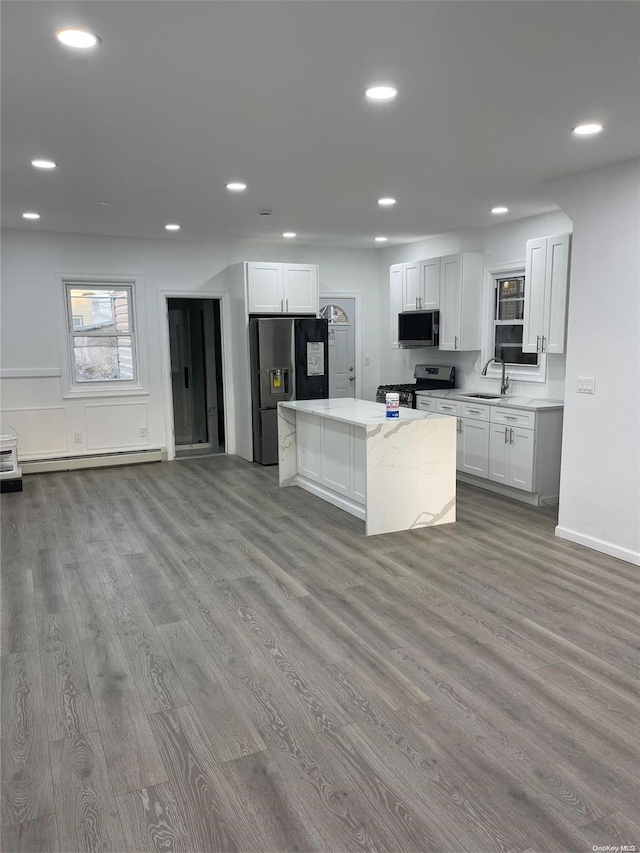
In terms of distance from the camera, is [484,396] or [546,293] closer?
[546,293]

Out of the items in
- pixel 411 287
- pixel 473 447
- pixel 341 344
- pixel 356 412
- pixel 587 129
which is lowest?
pixel 473 447

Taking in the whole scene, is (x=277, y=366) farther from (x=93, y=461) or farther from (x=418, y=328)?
(x=93, y=461)

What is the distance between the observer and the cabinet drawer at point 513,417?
516 cm

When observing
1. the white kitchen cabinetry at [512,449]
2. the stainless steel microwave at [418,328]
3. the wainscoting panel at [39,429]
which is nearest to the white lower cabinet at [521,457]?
the white kitchen cabinetry at [512,449]

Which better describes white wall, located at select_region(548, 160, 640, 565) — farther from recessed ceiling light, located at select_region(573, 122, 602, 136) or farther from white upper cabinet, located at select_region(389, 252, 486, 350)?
white upper cabinet, located at select_region(389, 252, 486, 350)

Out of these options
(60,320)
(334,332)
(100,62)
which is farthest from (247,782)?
(334,332)

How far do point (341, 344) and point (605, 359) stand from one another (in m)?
4.54

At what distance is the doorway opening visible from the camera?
8.27 m

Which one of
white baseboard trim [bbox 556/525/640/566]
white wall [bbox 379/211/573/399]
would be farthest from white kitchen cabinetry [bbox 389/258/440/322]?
white baseboard trim [bbox 556/525/640/566]

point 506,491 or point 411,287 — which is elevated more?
point 411,287

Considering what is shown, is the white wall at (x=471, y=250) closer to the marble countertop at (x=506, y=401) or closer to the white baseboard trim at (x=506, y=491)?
the marble countertop at (x=506, y=401)

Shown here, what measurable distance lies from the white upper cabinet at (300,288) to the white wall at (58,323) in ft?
1.92

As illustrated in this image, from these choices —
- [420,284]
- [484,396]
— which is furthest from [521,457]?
[420,284]

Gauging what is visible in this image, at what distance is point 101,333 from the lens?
6.92m
